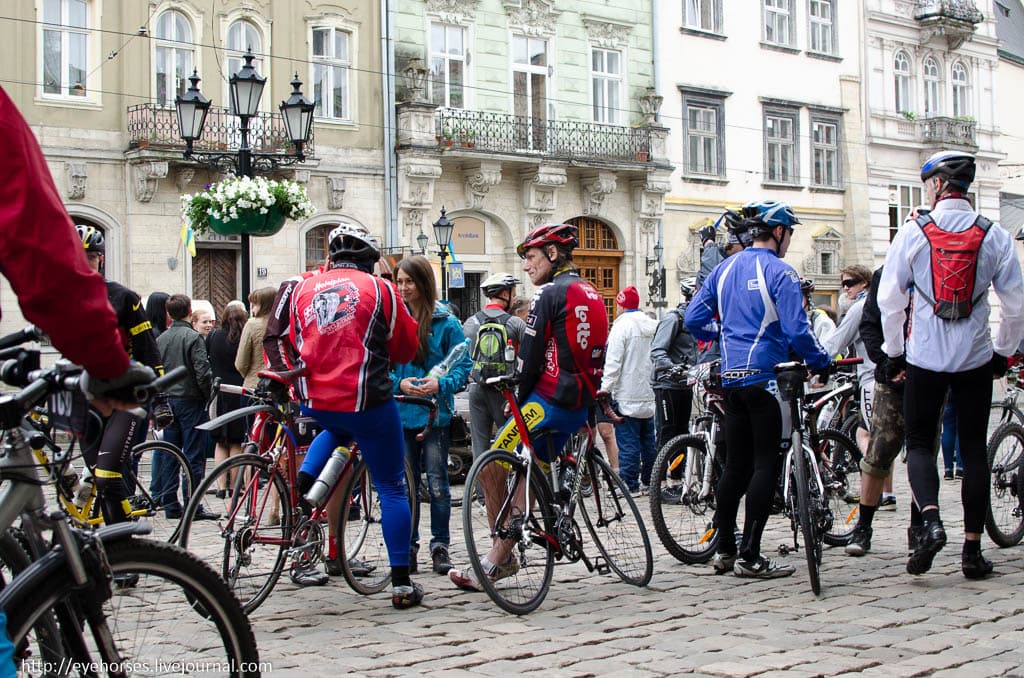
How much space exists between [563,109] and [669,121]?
11.0 ft

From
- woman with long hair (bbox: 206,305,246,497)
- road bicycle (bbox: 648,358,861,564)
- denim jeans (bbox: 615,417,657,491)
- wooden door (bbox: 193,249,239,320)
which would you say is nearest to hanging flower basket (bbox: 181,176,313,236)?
woman with long hair (bbox: 206,305,246,497)

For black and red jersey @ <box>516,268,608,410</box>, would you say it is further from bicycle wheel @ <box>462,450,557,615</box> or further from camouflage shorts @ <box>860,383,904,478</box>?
camouflage shorts @ <box>860,383,904,478</box>

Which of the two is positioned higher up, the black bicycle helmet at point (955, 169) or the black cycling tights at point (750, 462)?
the black bicycle helmet at point (955, 169)

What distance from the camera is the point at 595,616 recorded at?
247 inches

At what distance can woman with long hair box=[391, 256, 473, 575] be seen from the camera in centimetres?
773

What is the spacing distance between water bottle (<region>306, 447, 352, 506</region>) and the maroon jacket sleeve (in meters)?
3.53

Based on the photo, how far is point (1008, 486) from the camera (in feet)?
27.3

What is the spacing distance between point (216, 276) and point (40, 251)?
2537 centimetres

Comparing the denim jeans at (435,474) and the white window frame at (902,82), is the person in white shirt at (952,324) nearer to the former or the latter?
the denim jeans at (435,474)

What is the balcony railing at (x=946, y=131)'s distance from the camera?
40.3m

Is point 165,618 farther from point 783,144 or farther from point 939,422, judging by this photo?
point 783,144

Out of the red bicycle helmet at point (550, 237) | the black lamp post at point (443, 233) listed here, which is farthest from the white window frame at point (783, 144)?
the red bicycle helmet at point (550, 237)

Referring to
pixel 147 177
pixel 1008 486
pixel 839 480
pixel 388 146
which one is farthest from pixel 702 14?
pixel 839 480

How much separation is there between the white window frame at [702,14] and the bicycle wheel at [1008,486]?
28534 millimetres
